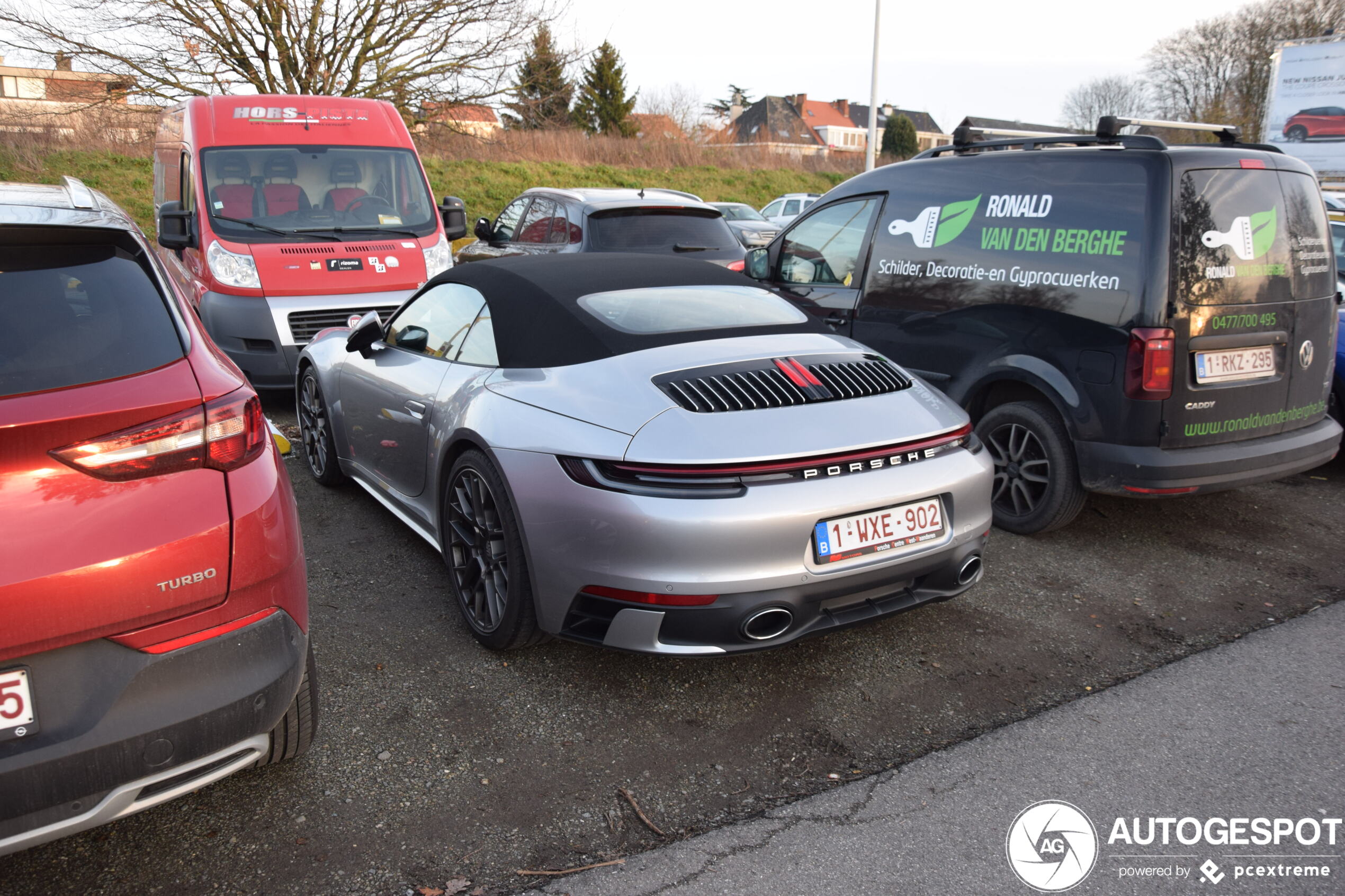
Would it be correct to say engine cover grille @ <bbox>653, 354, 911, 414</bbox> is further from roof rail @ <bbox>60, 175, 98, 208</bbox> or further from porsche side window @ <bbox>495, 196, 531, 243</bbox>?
porsche side window @ <bbox>495, 196, 531, 243</bbox>

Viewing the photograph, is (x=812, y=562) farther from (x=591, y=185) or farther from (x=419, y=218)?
(x=591, y=185)

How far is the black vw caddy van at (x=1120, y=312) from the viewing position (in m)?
4.08

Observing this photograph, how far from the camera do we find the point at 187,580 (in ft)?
6.54

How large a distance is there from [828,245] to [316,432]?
3313mm

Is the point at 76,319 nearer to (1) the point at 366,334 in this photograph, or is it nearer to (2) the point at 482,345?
(2) the point at 482,345

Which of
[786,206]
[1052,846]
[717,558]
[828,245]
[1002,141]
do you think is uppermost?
[786,206]

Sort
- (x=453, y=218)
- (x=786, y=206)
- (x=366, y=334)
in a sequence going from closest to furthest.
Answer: (x=366, y=334)
(x=453, y=218)
(x=786, y=206)

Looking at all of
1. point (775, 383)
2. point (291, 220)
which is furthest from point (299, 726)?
point (291, 220)

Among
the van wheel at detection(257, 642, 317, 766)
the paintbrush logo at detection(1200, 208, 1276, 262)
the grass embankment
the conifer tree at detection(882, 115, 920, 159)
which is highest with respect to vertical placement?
the conifer tree at detection(882, 115, 920, 159)

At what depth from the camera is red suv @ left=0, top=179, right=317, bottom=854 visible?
6.04ft

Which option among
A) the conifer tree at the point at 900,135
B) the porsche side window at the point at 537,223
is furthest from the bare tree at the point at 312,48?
the conifer tree at the point at 900,135

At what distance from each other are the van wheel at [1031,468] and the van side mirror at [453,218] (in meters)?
5.43

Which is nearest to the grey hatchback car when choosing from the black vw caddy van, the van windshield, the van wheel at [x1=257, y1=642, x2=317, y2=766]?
the van windshield

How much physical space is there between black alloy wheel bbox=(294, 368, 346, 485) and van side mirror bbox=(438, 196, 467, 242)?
10.6ft
